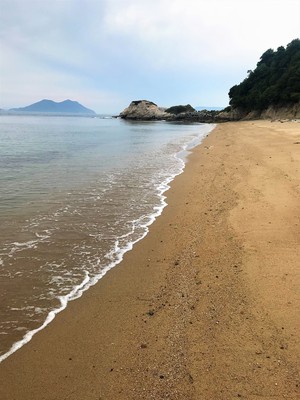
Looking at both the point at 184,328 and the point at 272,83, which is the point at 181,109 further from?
the point at 184,328

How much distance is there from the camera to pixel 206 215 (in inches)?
358

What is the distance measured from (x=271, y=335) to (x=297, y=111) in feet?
242

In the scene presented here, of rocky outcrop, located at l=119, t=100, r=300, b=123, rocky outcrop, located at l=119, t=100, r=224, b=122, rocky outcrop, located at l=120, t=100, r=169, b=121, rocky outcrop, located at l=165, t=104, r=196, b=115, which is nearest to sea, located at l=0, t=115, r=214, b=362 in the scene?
rocky outcrop, located at l=119, t=100, r=300, b=123

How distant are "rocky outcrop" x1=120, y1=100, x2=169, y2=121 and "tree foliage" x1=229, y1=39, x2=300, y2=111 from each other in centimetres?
4033

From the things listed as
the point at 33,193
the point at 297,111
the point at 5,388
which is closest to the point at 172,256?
the point at 5,388

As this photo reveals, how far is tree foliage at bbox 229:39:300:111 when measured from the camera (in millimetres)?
72125

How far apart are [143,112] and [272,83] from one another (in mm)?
65383

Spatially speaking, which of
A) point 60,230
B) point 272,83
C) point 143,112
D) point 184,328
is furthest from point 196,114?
point 184,328

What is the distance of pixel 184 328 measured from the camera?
4309 mm

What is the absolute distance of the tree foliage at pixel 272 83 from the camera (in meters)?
72.1

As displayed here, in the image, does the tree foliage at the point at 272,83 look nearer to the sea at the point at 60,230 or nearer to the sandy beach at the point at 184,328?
the sea at the point at 60,230

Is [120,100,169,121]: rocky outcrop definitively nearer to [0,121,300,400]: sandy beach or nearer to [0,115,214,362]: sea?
[0,115,214,362]: sea

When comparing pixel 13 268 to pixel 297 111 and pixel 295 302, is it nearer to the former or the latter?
pixel 295 302

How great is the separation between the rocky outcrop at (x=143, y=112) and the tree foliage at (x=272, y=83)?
132 feet
